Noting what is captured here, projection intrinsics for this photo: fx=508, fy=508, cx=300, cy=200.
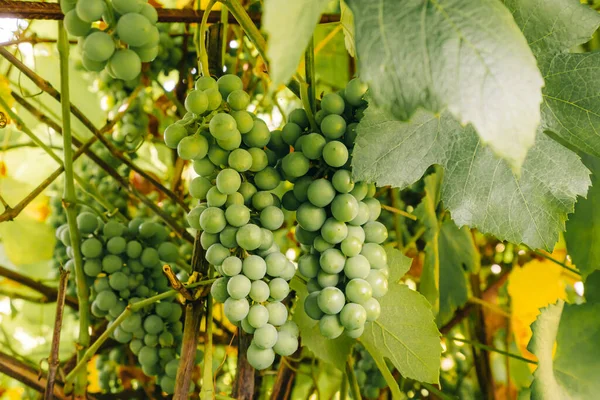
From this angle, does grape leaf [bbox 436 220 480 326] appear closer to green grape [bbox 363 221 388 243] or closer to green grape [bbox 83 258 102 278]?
green grape [bbox 363 221 388 243]

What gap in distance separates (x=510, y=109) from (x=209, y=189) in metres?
0.30

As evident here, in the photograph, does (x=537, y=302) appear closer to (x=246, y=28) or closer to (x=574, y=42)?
(x=574, y=42)

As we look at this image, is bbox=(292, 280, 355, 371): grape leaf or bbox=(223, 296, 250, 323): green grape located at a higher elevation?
bbox=(223, 296, 250, 323): green grape

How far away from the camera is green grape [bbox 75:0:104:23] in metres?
0.43

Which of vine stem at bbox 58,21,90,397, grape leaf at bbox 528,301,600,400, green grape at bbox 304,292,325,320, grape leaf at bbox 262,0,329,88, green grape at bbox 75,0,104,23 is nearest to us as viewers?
grape leaf at bbox 262,0,329,88

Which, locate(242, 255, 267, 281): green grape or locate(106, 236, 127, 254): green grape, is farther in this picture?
locate(106, 236, 127, 254): green grape

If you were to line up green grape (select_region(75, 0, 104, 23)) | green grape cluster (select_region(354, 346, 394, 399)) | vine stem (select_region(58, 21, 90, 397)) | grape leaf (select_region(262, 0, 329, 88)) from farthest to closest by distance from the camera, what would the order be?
green grape cluster (select_region(354, 346, 394, 399)) → vine stem (select_region(58, 21, 90, 397)) → green grape (select_region(75, 0, 104, 23)) → grape leaf (select_region(262, 0, 329, 88))

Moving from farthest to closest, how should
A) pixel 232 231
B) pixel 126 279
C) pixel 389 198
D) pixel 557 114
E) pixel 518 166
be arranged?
pixel 389 198 < pixel 126 279 < pixel 557 114 < pixel 232 231 < pixel 518 166

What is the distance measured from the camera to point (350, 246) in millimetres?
521

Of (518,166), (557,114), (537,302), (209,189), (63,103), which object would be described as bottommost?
(537,302)

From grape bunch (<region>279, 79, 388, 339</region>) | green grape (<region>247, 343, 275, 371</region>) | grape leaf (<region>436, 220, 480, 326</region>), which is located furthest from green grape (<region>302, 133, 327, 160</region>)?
grape leaf (<region>436, 220, 480, 326</region>)

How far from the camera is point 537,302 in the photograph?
42.3 inches

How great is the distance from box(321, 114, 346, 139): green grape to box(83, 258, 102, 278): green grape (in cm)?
42

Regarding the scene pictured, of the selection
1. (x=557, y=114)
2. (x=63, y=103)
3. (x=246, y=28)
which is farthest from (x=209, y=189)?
(x=557, y=114)
